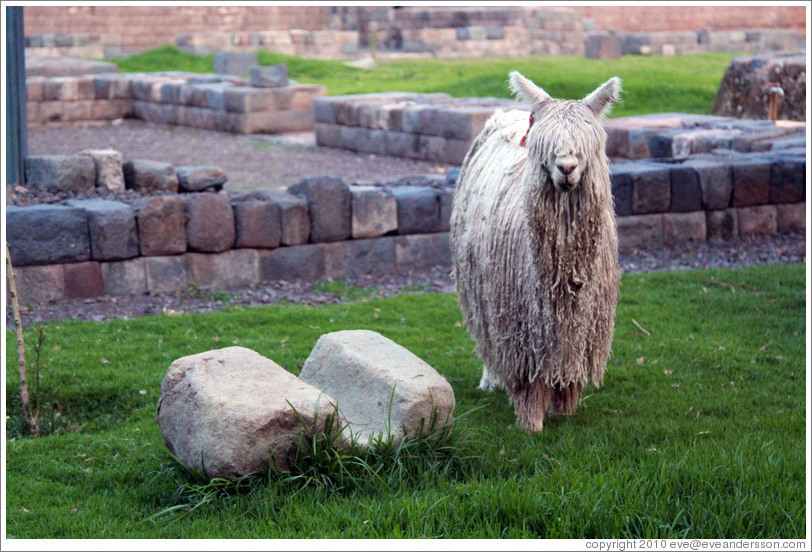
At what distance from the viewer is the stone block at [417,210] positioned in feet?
29.9

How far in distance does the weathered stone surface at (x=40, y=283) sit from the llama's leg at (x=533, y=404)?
452 centimetres

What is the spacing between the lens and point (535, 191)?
4.43m

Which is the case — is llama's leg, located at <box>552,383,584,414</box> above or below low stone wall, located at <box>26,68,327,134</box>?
below

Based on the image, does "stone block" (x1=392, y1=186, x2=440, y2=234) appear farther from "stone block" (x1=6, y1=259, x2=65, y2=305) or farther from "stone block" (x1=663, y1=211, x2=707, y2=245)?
"stone block" (x1=6, y1=259, x2=65, y2=305)

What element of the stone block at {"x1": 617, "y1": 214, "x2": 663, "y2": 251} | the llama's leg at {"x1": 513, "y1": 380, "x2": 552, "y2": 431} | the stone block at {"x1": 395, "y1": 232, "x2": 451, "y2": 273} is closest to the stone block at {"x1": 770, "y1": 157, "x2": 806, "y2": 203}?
the stone block at {"x1": 617, "y1": 214, "x2": 663, "y2": 251}

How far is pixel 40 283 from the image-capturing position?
7.72 metres

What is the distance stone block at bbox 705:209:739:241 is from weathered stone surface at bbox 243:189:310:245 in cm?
443

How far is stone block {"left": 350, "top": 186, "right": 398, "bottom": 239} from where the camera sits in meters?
8.87

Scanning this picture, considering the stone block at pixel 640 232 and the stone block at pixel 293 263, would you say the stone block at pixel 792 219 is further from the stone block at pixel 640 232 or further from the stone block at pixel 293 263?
the stone block at pixel 293 263

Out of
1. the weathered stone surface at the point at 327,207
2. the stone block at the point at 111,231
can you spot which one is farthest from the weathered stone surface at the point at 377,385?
the weathered stone surface at the point at 327,207

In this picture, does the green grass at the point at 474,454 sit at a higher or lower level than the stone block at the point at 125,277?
lower

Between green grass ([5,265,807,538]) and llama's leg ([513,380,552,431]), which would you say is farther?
llama's leg ([513,380,552,431])

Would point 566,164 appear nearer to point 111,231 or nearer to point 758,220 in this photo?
point 111,231

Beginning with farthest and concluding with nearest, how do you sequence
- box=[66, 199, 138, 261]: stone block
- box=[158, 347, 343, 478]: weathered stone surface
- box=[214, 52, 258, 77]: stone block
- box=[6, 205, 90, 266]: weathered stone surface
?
box=[214, 52, 258, 77]: stone block < box=[66, 199, 138, 261]: stone block < box=[6, 205, 90, 266]: weathered stone surface < box=[158, 347, 343, 478]: weathered stone surface
